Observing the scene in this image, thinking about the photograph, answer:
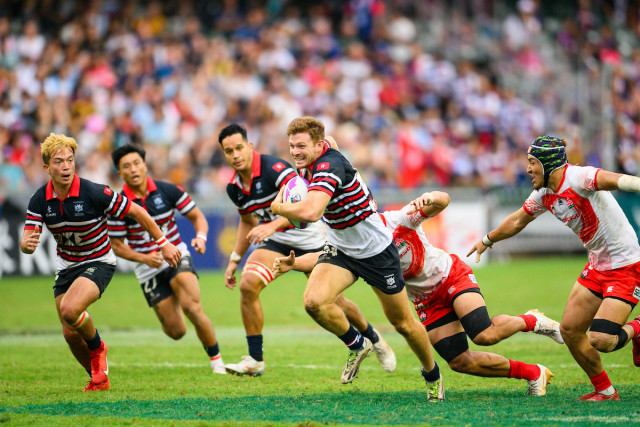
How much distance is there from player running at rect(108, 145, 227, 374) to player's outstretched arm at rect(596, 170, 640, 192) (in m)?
4.71

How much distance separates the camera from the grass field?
259 inches

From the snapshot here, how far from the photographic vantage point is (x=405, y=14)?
28438mm

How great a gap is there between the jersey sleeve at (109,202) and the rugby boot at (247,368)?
2137 millimetres

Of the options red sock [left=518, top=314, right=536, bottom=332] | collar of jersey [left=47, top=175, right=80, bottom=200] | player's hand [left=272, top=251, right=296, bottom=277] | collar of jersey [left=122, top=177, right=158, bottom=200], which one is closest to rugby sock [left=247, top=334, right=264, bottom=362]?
player's hand [left=272, top=251, right=296, bottom=277]

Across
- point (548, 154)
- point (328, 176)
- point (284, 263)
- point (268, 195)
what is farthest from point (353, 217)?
point (268, 195)

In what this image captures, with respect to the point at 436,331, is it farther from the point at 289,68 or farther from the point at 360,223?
the point at 289,68

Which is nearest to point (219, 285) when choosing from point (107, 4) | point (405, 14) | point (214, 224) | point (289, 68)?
point (214, 224)

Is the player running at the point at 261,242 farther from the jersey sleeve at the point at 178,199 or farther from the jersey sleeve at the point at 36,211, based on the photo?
the jersey sleeve at the point at 36,211

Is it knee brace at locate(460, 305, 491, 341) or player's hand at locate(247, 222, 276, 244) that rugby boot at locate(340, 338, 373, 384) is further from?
player's hand at locate(247, 222, 276, 244)

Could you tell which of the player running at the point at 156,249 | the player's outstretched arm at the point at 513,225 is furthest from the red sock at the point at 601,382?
the player running at the point at 156,249

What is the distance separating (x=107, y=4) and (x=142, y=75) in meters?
3.74

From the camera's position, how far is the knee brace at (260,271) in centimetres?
909

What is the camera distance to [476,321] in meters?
7.27

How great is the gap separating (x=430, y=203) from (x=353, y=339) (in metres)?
1.85
